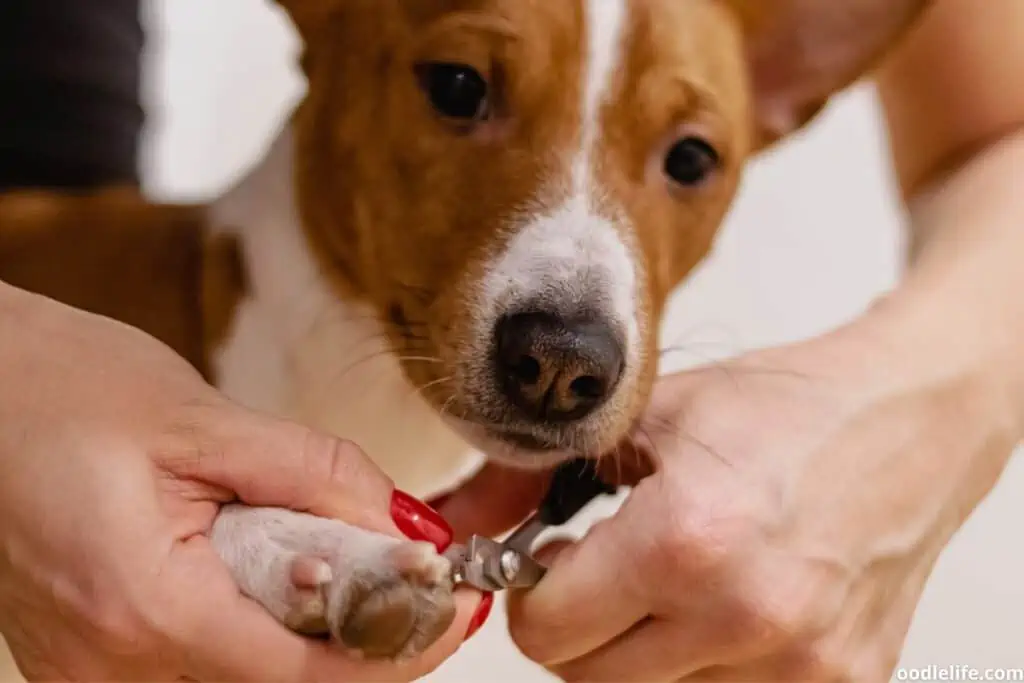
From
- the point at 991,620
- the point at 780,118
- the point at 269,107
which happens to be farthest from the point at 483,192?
the point at 269,107

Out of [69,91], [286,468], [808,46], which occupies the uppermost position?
[808,46]

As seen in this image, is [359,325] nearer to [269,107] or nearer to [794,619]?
[794,619]

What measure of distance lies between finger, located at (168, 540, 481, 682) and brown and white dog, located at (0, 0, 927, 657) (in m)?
0.03

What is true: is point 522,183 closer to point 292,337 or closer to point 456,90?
point 456,90

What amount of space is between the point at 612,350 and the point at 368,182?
36cm

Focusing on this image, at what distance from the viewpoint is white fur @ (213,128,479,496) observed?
1.30 m

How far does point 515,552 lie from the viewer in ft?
2.89

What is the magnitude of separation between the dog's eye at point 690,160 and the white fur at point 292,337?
1.24 ft

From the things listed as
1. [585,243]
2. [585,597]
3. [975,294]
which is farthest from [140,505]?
[975,294]

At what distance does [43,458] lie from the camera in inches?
33.0

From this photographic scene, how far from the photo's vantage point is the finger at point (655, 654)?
0.91m

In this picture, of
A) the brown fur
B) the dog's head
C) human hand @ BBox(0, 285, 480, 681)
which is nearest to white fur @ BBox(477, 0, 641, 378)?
the dog's head

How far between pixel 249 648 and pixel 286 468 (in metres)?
0.14

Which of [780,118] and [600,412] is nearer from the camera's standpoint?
[600,412]
